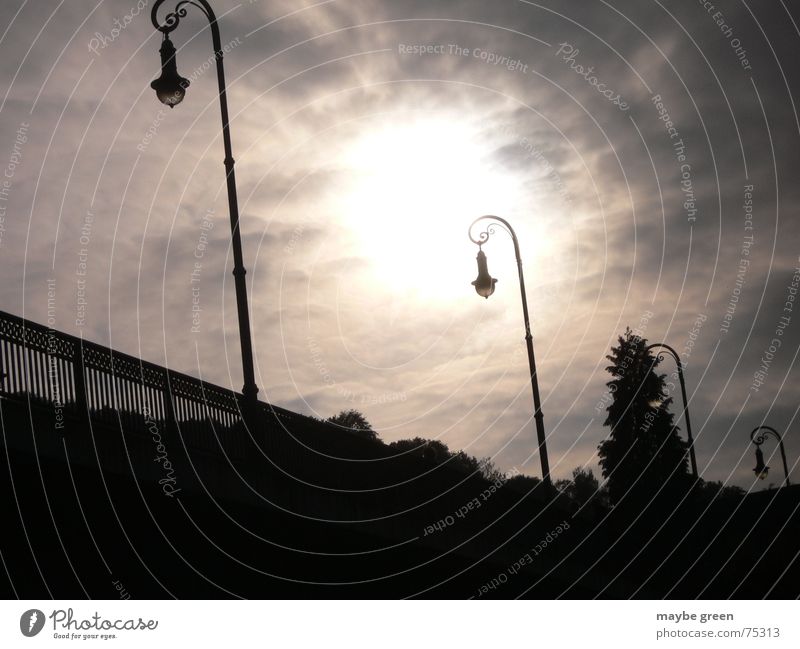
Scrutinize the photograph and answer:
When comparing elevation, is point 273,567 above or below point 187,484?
below

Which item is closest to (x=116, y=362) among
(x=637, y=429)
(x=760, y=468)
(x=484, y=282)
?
(x=484, y=282)

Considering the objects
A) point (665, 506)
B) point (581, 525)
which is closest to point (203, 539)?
point (581, 525)

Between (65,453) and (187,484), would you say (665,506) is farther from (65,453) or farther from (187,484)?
(65,453)

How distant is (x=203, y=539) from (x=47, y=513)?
366 centimetres

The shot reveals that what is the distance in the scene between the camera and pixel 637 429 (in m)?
83.9

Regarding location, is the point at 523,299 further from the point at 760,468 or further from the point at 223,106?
the point at 760,468

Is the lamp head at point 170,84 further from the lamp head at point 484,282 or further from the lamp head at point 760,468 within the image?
the lamp head at point 760,468

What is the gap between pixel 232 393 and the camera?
70.8 ft

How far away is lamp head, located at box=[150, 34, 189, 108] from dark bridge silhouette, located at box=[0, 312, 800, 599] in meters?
4.87

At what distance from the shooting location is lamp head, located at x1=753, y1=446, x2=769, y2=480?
181 ft
